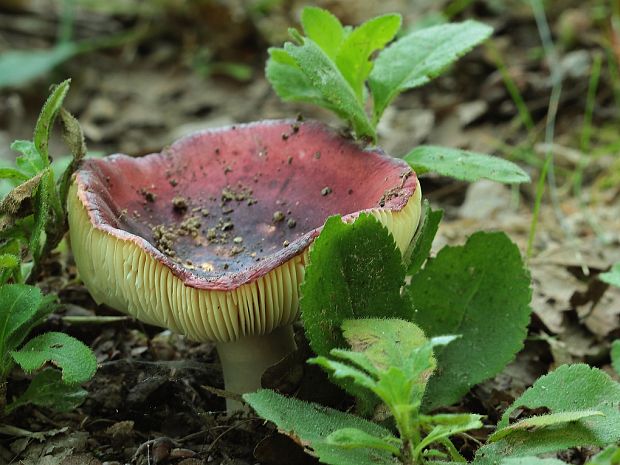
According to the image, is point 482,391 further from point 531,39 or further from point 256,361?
point 531,39

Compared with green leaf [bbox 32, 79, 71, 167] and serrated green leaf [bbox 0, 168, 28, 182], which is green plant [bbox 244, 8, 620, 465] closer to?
green leaf [bbox 32, 79, 71, 167]

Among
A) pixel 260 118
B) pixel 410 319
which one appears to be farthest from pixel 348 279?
pixel 260 118

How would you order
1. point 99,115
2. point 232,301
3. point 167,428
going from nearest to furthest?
1. point 232,301
2. point 167,428
3. point 99,115

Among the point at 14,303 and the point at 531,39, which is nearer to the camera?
the point at 14,303

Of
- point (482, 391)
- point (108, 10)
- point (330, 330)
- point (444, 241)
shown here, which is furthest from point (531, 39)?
point (330, 330)

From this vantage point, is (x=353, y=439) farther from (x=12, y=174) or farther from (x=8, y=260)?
(x=12, y=174)

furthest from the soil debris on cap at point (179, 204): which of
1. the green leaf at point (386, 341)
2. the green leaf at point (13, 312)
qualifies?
the green leaf at point (386, 341)
